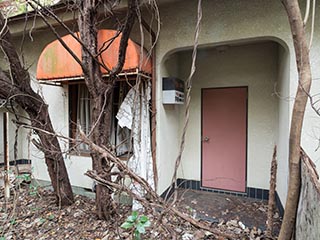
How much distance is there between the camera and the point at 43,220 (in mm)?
4211

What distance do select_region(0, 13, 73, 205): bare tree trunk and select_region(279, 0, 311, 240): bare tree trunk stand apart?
11.0 feet

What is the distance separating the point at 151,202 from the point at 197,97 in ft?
12.3

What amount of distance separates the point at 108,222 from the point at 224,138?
3.34 meters

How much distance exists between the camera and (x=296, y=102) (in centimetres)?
203

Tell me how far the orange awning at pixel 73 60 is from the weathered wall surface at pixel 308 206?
9.97 feet

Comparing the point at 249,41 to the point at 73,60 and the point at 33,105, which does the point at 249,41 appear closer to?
the point at 73,60

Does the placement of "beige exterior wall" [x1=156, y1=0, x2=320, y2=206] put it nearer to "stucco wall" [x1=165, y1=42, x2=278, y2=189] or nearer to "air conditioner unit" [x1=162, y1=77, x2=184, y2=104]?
"stucco wall" [x1=165, y1=42, x2=278, y2=189]

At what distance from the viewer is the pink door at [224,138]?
17.5 feet

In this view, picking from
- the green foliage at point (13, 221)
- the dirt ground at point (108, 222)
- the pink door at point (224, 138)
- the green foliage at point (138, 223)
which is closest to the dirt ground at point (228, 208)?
the dirt ground at point (108, 222)

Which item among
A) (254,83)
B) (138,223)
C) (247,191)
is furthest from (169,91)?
(247,191)

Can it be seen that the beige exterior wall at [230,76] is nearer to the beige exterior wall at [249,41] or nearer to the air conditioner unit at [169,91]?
the beige exterior wall at [249,41]

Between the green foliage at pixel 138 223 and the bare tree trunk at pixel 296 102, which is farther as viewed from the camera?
the green foliage at pixel 138 223

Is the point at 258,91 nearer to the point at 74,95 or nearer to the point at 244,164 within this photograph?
the point at 244,164

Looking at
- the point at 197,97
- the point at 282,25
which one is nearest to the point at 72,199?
the point at 197,97
